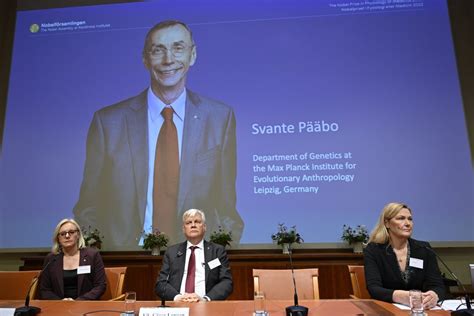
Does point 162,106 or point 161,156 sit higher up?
point 162,106

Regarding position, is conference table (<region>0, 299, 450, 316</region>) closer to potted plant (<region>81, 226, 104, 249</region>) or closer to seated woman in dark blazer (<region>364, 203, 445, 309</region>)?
seated woman in dark blazer (<region>364, 203, 445, 309</region>)

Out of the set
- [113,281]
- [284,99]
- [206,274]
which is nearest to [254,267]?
[206,274]

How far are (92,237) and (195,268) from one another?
2052 mm

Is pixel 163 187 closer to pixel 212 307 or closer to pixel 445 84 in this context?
pixel 212 307

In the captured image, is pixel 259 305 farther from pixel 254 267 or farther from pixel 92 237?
pixel 92 237

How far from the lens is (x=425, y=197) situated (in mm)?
4340

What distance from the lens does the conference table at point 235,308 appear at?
2010 mm

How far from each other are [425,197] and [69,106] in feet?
14.7

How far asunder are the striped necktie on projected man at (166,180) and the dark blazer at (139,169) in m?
0.08

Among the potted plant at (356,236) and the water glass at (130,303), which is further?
the potted plant at (356,236)

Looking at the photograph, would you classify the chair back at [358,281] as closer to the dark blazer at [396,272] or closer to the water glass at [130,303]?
the dark blazer at [396,272]

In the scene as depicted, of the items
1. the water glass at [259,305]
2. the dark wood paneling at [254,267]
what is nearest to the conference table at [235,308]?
the water glass at [259,305]

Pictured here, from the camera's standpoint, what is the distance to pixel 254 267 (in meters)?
4.26

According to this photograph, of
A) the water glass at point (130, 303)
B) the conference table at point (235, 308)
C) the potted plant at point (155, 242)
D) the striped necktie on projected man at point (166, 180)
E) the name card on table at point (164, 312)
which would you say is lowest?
the conference table at point (235, 308)
